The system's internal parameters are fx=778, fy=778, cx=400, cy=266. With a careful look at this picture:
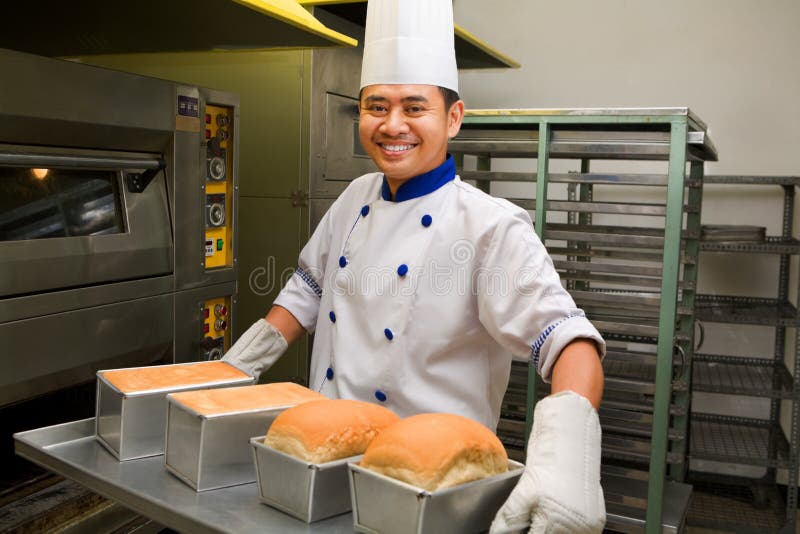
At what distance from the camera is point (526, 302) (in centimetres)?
145

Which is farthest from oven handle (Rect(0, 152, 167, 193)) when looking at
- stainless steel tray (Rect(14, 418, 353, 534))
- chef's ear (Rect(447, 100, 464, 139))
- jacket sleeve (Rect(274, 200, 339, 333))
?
chef's ear (Rect(447, 100, 464, 139))

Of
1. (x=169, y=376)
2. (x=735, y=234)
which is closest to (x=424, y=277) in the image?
(x=169, y=376)

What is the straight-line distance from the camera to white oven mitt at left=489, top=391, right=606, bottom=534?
0.98 meters

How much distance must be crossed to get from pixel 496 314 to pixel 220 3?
963mm

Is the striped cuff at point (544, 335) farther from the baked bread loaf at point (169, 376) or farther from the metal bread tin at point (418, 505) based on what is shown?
the baked bread loaf at point (169, 376)

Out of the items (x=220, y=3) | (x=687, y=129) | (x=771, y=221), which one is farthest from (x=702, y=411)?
(x=220, y=3)

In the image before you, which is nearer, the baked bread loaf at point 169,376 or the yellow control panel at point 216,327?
the baked bread loaf at point 169,376

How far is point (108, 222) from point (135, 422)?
2.89 feet

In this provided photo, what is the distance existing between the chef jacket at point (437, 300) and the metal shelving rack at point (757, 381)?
8.58 feet

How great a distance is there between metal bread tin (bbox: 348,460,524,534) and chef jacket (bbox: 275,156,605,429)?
0.47m

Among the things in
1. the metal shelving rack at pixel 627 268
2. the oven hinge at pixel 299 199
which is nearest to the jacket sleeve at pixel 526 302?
the metal shelving rack at pixel 627 268

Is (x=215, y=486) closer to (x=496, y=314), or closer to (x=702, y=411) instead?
(x=496, y=314)

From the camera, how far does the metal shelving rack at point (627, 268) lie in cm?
274

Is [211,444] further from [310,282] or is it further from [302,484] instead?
[310,282]
